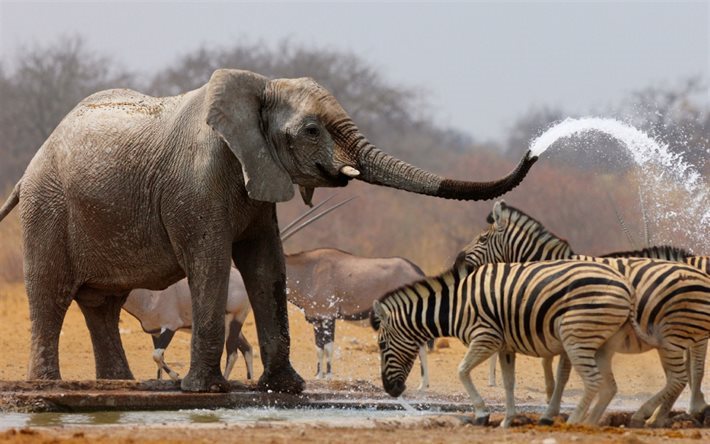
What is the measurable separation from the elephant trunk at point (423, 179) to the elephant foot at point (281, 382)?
1.67 meters

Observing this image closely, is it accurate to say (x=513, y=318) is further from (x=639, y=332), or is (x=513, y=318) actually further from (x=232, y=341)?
(x=232, y=341)

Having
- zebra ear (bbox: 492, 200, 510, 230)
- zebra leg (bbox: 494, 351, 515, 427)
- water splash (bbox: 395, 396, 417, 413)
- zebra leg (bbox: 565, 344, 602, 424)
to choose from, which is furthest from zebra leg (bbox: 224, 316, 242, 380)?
zebra leg (bbox: 565, 344, 602, 424)

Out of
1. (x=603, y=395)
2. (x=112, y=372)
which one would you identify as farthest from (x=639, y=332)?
(x=112, y=372)

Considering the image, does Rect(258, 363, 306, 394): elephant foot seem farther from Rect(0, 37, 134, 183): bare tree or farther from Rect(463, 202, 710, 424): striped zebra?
Rect(0, 37, 134, 183): bare tree

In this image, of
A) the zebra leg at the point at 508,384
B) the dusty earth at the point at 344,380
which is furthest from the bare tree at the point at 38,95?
the zebra leg at the point at 508,384

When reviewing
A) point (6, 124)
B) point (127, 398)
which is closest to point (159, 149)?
point (127, 398)

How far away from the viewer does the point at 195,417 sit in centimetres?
995

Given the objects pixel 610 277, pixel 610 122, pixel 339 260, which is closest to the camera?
pixel 610 277

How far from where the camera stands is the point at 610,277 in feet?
30.2

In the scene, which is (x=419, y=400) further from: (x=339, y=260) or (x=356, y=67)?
(x=356, y=67)

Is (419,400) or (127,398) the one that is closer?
(127,398)

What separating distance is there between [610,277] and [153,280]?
385 cm

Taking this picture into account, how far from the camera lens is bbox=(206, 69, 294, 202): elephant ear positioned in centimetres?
1064

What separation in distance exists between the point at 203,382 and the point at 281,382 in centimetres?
68
